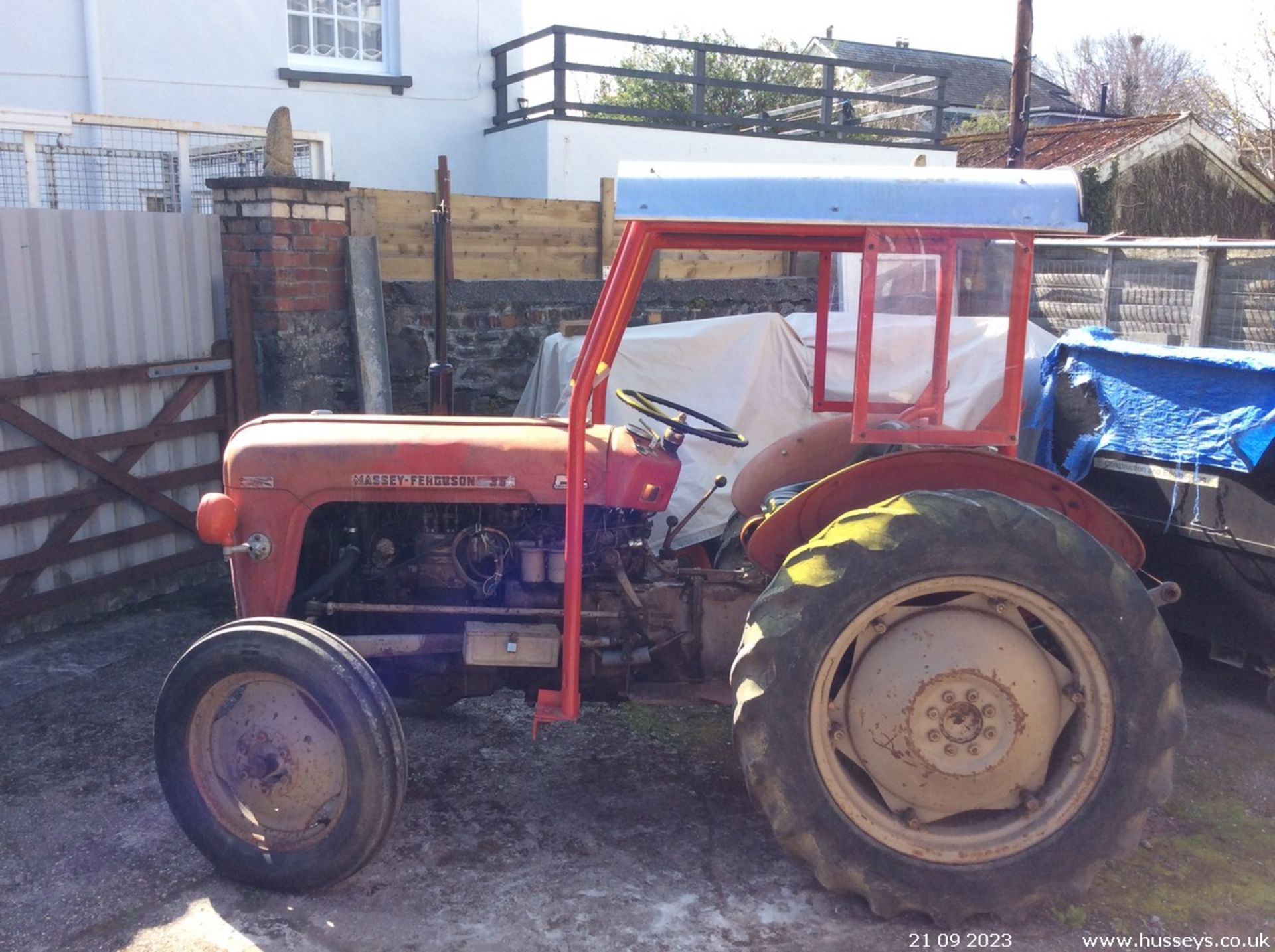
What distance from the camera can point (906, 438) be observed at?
300 cm

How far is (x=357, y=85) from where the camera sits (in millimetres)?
10633

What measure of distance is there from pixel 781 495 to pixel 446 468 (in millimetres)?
1102

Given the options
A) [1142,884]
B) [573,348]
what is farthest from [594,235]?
[1142,884]

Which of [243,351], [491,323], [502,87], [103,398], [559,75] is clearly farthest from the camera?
[502,87]

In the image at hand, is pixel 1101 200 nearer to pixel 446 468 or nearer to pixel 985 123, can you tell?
pixel 985 123

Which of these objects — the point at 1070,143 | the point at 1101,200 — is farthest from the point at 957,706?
the point at 1070,143

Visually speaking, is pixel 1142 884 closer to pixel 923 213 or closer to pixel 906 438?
pixel 906 438

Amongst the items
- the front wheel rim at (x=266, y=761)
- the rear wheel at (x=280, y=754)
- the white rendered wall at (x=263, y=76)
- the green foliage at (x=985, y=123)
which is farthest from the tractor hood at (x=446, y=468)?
the green foliage at (x=985, y=123)

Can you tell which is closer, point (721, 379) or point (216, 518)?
point (216, 518)

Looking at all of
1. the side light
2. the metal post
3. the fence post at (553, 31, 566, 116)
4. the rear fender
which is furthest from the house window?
the rear fender

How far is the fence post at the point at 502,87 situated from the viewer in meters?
11.3

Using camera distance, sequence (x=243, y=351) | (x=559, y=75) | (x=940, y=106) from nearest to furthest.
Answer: (x=243, y=351)
(x=559, y=75)
(x=940, y=106)

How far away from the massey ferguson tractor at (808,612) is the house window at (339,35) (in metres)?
8.16

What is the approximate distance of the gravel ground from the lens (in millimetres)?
2881
